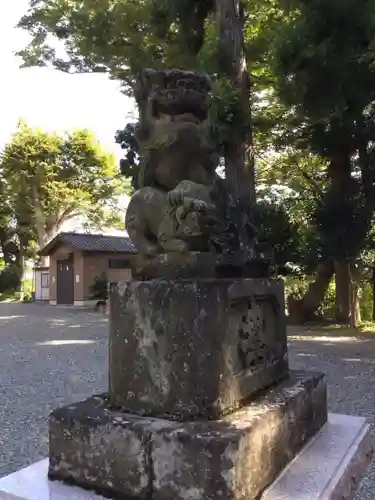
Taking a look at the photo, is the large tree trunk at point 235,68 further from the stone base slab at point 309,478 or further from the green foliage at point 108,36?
the stone base slab at point 309,478

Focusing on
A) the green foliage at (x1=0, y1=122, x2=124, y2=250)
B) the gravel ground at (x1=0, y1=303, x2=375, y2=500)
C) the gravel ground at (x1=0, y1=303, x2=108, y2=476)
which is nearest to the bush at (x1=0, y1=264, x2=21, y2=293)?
the green foliage at (x1=0, y1=122, x2=124, y2=250)

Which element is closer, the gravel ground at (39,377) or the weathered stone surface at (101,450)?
the weathered stone surface at (101,450)

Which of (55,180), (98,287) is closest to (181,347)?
(98,287)

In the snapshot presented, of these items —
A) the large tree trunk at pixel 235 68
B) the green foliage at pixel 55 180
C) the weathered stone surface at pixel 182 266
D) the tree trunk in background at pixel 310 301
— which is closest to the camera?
the weathered stone surface at pixel 182 266

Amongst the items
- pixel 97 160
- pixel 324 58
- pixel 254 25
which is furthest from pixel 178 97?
pixel 97 160

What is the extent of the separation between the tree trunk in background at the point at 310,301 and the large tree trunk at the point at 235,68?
568cm

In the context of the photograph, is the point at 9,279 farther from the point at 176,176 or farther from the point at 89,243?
the point at 176,176

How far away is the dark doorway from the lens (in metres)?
22.7

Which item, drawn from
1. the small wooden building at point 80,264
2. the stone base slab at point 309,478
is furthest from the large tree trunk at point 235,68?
the small wooden building at point 80,264

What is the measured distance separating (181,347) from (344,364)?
20.1 ft

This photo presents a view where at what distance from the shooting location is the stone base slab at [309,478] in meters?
1.63

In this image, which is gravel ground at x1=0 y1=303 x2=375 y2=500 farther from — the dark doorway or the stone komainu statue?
the dark doorway

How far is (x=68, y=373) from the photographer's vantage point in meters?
6.73

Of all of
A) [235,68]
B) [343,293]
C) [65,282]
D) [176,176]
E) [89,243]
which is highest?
[235,68]
